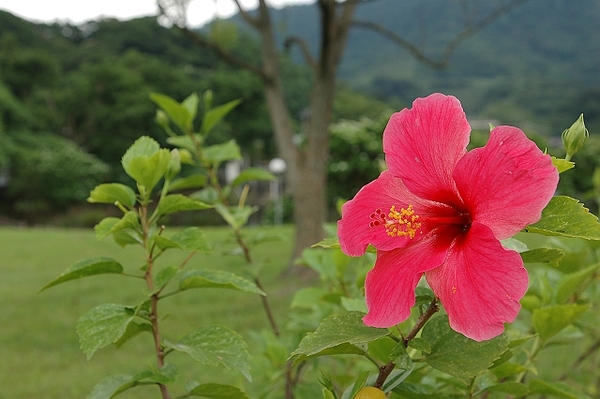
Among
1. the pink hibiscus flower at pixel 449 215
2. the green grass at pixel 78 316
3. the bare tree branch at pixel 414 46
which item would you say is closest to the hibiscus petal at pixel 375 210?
the pink hibiscus flower at pixel 449 215

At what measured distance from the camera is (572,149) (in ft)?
1.72

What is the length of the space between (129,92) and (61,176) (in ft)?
18.1

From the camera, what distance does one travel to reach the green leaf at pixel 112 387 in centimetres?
61

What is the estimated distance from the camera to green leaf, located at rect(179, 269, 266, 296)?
616mm

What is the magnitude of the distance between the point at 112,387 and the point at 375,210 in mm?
360

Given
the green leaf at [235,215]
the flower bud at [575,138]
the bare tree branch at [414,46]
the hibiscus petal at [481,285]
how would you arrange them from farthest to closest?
the bare tree branch at [414,46]
the green leaf at [235,215]
the flower bud at [575,138]
the hibiscus petal at [481,285]

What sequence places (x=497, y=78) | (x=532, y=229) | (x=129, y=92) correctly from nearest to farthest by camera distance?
1. (x=532, y=229)
2. (x=129, y=92)
3. (x=497, y=78)

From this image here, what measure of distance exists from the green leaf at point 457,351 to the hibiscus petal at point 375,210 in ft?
0.32

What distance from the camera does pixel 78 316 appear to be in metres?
4.49

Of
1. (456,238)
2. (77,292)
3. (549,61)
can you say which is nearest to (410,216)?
(456,238)

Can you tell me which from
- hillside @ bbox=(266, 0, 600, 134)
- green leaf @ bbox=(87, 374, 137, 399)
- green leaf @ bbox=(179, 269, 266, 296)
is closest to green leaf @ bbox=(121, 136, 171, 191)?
green leaf @ bbox=(179, 269, 266, 296)

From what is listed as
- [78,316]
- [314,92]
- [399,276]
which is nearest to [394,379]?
[399,276]

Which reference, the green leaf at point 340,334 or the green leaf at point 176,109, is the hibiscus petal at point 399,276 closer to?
the green leaf at point 340,334

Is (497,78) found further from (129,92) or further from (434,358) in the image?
(434,358)
